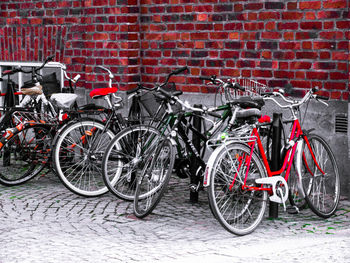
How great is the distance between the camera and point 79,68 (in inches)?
371

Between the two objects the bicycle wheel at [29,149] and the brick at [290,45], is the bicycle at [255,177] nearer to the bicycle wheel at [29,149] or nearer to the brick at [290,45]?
the brick at [290,45]

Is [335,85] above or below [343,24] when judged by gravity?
below

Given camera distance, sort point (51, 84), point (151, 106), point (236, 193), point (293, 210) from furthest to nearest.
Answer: point (51, 84), point (151, 106), point (293, 210), point (236, 193)

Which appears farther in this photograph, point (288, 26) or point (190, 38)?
point (190, 38)

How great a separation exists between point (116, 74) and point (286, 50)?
2314 mm

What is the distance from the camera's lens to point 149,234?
5.73 m

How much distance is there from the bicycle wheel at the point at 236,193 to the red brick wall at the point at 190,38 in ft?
6.14

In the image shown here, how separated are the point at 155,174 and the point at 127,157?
694 mm

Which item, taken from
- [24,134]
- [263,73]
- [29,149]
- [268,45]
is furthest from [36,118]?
[268,45]

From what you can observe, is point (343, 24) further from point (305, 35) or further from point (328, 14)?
point (305, 35)

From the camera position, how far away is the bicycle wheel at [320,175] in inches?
251

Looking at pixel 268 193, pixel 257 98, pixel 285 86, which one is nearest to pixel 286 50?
pixel 285 86

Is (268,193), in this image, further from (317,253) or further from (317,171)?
(317,253)

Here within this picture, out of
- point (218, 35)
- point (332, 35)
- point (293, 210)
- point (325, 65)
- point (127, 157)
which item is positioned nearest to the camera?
point (293, 210)
